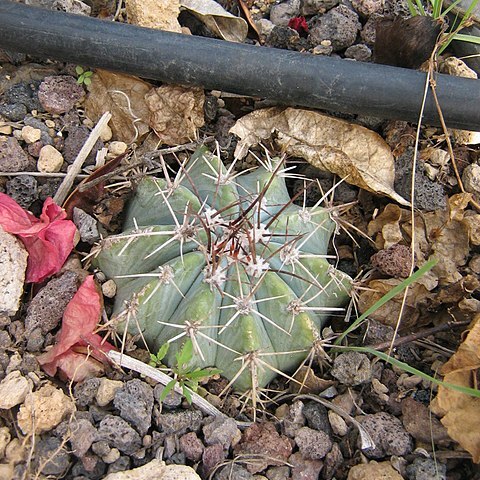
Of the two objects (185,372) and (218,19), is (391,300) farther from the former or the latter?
(218,19)

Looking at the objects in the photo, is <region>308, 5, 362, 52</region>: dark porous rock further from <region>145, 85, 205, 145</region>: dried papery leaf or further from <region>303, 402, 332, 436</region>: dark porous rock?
<region>303, 402, 332, 436</region>: dark porous rock

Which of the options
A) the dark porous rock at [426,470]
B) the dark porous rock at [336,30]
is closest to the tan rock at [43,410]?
the dark porous rock at [426,470]

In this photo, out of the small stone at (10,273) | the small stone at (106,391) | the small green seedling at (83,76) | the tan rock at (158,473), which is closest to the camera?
the tan rock at (158,473)

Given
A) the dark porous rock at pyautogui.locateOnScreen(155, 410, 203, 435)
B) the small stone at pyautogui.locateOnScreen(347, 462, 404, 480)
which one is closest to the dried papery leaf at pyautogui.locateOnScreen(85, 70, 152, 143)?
the dark porous rock at pyautogui.locateOnScreen(155, 410, 203, 435)

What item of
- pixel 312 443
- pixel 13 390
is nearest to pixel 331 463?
pixel 312 443

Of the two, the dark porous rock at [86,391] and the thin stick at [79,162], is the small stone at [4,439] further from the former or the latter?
the thin stick at [79,162]

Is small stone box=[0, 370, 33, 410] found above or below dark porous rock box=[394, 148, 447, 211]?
below
